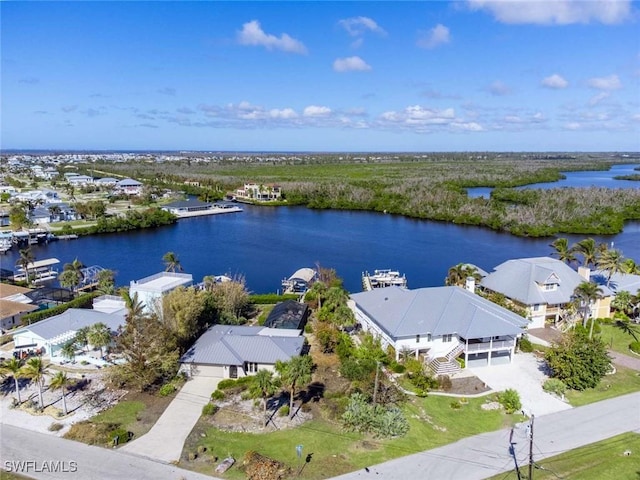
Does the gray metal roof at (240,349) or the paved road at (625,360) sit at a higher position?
the gray metal roof at (240,349)

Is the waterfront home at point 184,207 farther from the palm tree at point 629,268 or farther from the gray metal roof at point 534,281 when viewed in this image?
the palm tree at point 629,268

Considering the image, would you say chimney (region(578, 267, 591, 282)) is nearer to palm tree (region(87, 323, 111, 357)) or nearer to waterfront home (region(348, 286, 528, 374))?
waterfront home (region(348, 286, 528, 374))

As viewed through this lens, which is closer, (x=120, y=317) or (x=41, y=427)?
(x=41, y=427)

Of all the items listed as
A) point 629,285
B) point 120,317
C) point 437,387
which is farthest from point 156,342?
point 629,285

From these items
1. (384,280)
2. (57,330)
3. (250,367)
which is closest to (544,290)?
(384,280)

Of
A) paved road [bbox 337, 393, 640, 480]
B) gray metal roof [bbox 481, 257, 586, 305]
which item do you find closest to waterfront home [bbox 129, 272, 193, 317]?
paved road [bbox 337, 393, 640, 480]

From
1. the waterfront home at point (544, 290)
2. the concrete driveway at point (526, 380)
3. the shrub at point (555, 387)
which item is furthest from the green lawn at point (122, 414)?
the waterfront home at point (544, 290)

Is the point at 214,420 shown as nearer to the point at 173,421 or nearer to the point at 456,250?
the point at 173,421
